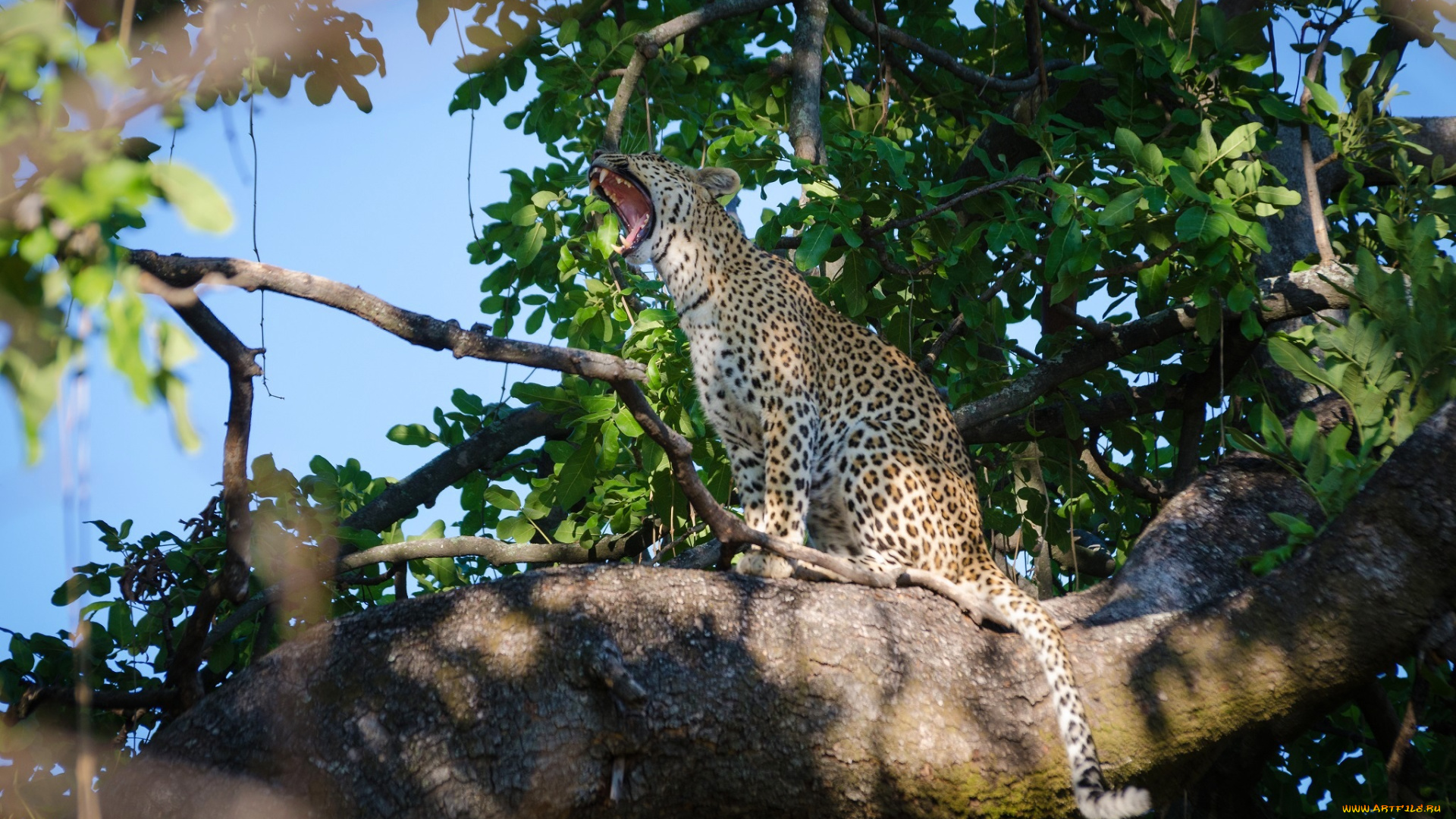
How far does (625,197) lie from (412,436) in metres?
2.26

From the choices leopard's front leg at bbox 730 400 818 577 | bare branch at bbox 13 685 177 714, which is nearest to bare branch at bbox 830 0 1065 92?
leopard's front leg at bbox 730 400 818 577

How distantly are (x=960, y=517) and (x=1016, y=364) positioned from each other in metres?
3.30

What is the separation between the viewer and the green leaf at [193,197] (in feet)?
5.74

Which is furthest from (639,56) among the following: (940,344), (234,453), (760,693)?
(760,693)

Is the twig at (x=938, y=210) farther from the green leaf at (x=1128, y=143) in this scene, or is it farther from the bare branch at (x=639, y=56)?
the bare branch at (x=639, y=56)

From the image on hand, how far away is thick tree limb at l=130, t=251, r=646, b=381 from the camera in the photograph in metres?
3.56

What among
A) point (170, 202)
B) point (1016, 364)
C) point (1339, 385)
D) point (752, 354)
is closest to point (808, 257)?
point (752, 354)

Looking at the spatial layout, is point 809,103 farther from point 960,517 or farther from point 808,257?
point 960,517

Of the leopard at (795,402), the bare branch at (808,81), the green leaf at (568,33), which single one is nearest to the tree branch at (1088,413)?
the leopard at (795,402)

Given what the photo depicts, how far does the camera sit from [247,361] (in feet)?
11.7

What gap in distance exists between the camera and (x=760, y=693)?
389 centimetres

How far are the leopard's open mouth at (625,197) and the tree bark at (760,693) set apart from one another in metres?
2.94

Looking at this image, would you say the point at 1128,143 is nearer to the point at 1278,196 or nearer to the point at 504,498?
the point at 1278,196

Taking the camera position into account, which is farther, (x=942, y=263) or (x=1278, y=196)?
(x=942, y=263)
